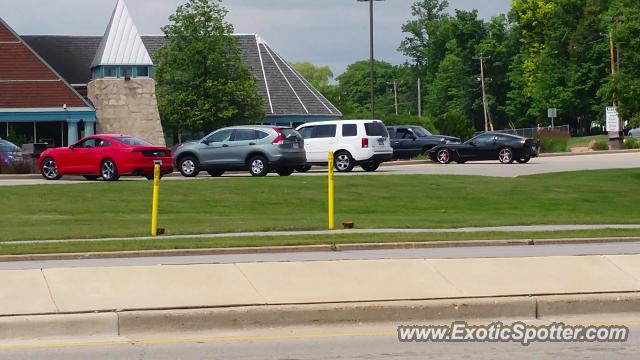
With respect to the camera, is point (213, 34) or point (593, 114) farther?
point (593, 114)

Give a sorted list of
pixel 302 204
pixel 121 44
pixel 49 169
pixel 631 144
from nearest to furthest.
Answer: pixel 302 204 < pixel 49 169 < pixel 631 144 < pixel 121 44

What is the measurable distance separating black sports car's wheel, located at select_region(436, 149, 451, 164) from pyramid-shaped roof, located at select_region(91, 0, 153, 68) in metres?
25.0

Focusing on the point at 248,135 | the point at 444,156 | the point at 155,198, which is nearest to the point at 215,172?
the point at 248,135

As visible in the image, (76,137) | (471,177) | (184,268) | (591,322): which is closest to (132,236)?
(184,268)

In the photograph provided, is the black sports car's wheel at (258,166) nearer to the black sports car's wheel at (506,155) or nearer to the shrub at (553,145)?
the black sports car's wheel at (506,155)

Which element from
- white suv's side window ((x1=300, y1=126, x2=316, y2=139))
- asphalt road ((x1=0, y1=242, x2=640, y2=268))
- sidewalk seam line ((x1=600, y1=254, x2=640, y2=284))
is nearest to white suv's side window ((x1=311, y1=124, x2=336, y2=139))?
white suv's side window ((x1=300, y1=126, x2=316, y2=139))

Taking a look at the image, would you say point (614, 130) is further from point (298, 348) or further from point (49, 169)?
point (298, 348)

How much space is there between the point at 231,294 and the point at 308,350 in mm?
2176

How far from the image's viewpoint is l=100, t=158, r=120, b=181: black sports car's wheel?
3469cm

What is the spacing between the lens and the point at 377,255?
658 inches

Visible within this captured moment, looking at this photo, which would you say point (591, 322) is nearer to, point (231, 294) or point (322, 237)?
point (231, 294)

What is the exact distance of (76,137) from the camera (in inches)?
2534

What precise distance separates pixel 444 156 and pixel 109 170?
1791 centimetres

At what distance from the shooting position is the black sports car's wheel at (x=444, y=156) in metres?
48.7
